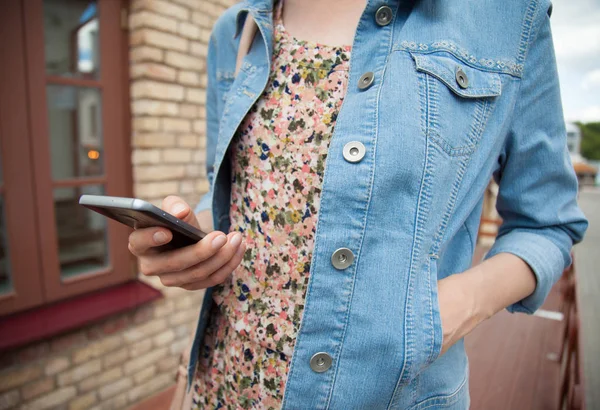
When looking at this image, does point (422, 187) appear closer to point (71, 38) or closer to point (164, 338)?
point (71, 38)

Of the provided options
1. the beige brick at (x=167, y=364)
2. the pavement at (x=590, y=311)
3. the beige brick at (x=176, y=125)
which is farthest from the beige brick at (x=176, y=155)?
the pavement at (x=590, y=311)

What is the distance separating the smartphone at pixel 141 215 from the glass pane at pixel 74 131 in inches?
79.8

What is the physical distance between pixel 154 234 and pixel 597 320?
755cm

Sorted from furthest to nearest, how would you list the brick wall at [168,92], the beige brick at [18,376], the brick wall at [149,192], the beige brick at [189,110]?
the beige brick at [189,110] → the brick wall at [168,92] → the brick wall at [149,192] → the beige brick at [18,376]

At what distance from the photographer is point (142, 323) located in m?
2.64

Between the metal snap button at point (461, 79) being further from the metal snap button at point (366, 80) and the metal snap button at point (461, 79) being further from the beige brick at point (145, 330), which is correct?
the beige brick at point (145, 330)

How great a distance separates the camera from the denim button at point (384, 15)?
29.0 inches

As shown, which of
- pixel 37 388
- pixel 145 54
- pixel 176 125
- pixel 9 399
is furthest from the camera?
pixel 176 125

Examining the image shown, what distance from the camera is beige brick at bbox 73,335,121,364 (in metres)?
2.34

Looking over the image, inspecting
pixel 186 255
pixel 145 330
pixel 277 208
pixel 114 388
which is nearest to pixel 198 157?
pixel 145 330

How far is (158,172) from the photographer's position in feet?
8.50

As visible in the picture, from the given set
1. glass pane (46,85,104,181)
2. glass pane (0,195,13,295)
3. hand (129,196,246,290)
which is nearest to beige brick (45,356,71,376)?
glass pane (0,195,13,295)

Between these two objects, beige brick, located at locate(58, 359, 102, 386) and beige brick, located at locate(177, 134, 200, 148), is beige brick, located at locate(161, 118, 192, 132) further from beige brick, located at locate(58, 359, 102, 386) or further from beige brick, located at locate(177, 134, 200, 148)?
beige brick, located at locate(58, 359, 102, 386)

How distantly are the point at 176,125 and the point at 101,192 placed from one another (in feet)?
2.07
